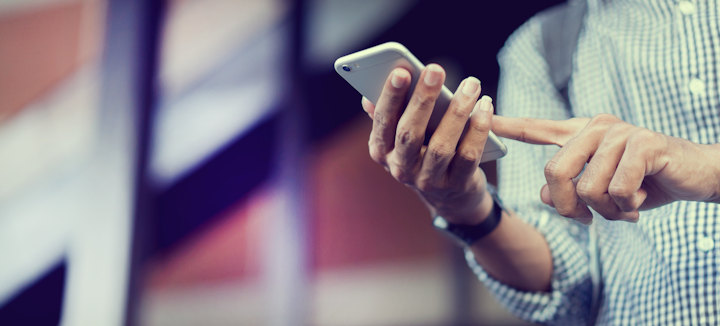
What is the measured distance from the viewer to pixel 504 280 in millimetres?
867

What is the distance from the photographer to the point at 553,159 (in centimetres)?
49

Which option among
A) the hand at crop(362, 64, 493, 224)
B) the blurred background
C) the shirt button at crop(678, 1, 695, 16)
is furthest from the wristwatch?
the blurred background

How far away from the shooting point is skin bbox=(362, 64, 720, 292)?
445mm

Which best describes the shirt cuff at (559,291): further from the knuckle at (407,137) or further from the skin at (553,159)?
the knuckle at (407,137)

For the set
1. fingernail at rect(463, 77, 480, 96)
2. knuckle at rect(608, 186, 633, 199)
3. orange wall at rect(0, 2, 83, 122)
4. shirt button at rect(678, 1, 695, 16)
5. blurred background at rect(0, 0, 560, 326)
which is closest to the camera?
knuckle at rect(608, 186, 633, 199)

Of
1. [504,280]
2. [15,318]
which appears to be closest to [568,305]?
[504,280]

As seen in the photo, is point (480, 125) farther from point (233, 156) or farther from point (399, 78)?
point (233, 156)

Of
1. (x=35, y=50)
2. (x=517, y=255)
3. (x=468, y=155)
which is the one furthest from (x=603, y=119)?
(x=35, y=50)

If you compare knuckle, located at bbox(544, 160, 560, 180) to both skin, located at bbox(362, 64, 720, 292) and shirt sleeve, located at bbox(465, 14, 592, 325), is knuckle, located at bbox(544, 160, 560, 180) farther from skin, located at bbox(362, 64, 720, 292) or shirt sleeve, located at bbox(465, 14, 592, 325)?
shirt sleeve, located at bbox(465, 14, 592, 325)

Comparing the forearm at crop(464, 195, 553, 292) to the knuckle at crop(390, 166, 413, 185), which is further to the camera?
the forearm at crop(464, 195, 553, 292)

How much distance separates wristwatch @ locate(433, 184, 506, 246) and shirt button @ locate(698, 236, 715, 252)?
0.34 m

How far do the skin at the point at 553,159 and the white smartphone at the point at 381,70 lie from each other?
0.04ft

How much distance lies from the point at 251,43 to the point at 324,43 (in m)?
0.52

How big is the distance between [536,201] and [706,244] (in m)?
0.30
